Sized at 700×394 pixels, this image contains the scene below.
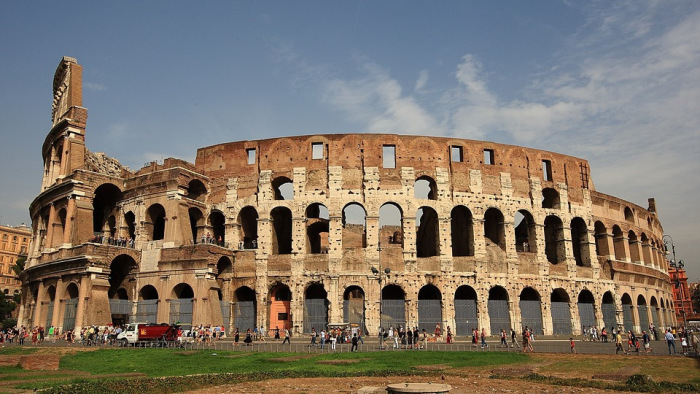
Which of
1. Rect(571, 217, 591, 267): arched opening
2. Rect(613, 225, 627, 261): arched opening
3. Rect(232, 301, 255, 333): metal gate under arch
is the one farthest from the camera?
Rect(613, 225, 627, 261): arched opening

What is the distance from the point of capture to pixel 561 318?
3500cm

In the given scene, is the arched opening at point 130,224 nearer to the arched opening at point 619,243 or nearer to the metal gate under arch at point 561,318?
the metal gate under arch at point 561,318

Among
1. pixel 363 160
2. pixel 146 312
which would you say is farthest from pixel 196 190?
pixel 363 160

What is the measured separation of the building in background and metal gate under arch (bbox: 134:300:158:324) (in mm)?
48996

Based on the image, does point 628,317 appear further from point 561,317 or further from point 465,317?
point 465,317

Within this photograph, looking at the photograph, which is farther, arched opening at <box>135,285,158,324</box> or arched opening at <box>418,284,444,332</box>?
arched opening at <box>418,284,444,332</box>

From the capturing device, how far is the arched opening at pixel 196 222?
35188 millimetres

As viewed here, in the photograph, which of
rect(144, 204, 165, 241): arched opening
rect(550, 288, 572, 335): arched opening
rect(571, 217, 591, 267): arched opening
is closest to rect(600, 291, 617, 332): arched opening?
rect(571, 217, 591, 267): arched opening

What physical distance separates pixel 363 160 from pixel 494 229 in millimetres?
10214

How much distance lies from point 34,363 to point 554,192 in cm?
3215

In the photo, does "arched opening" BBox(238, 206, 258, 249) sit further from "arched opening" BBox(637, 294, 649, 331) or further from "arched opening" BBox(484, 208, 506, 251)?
"arched opening" BBox(637, 294, 649, 331)

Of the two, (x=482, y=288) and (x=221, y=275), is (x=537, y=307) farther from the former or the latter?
(x=221, y=275)

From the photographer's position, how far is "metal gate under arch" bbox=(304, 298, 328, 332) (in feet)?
104

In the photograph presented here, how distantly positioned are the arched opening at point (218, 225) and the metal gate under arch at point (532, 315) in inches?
768
